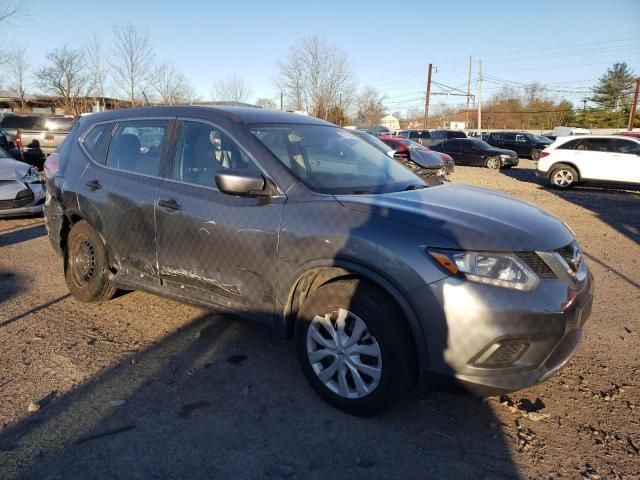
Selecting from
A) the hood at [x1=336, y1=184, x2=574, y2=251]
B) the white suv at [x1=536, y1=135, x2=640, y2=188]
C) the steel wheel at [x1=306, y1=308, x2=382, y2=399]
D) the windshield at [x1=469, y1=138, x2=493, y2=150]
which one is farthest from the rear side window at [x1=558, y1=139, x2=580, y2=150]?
the steel wheel at [x1=306, y1=308, x2=382, y2=399]

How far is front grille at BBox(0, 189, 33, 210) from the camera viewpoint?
771 cm

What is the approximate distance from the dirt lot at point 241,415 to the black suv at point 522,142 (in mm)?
25173

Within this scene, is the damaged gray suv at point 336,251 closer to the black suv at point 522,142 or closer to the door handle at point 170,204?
the door handle at point 170,204

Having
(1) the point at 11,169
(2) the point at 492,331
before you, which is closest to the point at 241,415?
(2) the point at 492,331

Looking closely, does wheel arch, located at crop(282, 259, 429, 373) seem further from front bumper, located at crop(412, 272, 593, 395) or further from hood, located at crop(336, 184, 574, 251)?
hood, located at crop(336, 184, 574, 251)

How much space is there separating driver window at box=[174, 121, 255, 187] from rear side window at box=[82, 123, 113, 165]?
1011 mm

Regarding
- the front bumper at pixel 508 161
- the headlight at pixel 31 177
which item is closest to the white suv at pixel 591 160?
the front bumper at pixel 508 161

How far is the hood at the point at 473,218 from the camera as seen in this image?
2.53 meters

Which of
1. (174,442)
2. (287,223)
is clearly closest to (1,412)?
(174,442)

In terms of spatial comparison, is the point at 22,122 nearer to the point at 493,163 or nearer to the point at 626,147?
the point at 493,163

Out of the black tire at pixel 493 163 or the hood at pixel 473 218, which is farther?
the black tire at pixel 493 163

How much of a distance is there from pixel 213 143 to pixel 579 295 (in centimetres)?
254

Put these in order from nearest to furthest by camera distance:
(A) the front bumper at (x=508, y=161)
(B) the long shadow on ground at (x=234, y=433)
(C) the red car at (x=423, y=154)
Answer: (B) the long shadow on ground at (x=234, y=433) < (C) the red car at (x=423, y=154) < (A) the front bumper at (x=508, y=161)

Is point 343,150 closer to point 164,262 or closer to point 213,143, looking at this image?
point 213,143
